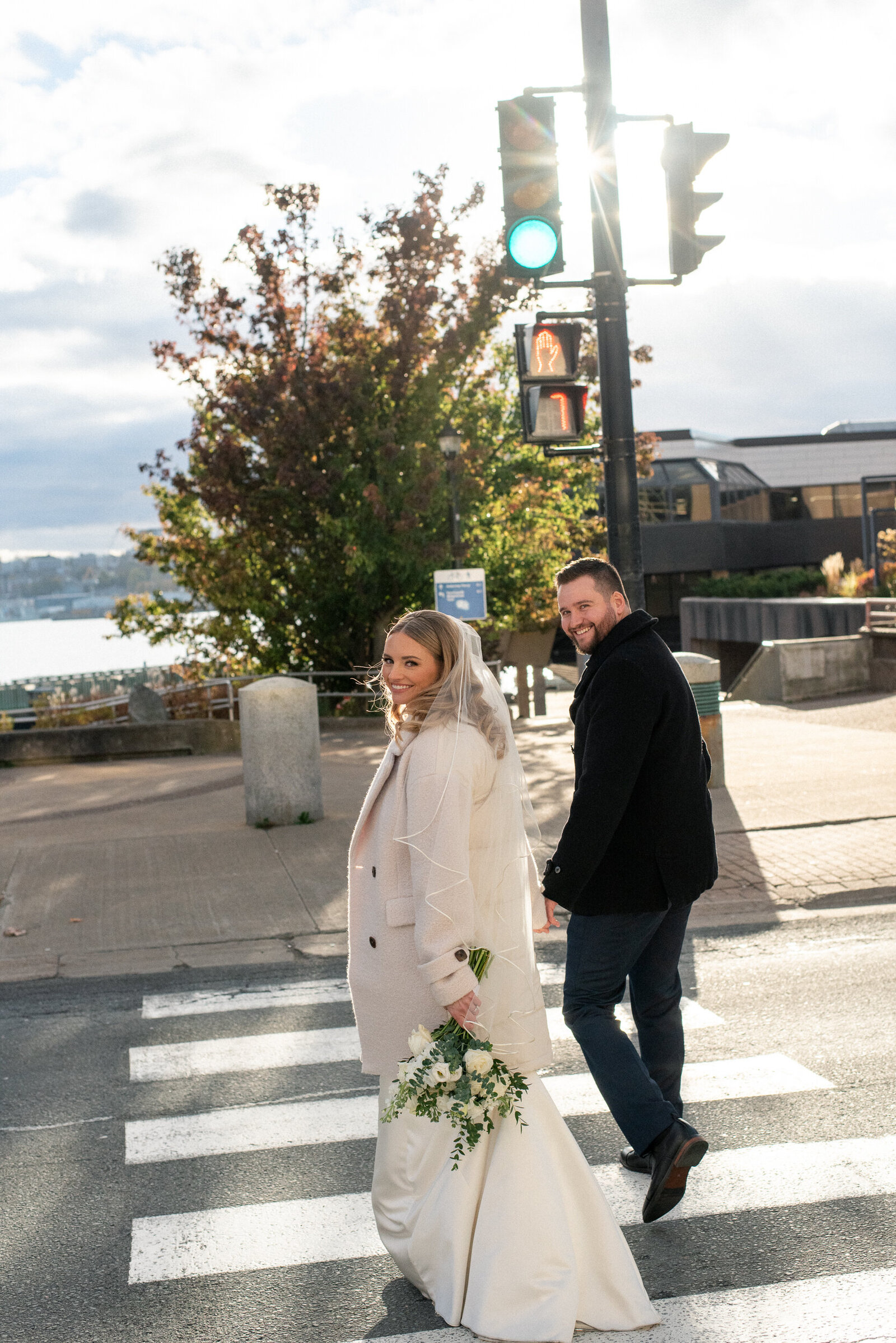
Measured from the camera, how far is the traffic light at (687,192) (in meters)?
7.55

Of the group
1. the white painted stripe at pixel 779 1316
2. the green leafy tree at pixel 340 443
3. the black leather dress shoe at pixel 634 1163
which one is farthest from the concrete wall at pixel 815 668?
the white painted stripe at pixel 779 1316

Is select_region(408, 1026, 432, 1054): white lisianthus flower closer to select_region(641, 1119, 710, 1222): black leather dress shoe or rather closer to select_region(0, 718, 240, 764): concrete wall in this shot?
select_region(641, 1119, 710, 1222): black leather dress shoe

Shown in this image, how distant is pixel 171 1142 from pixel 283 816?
6.09 meters

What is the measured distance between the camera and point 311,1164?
4301 millimetres

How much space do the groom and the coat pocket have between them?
57 centimetres

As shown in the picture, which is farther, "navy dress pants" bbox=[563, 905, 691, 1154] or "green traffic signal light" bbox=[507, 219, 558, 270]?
"green traffic signal light" bbox=[507, 219, 558, 270]

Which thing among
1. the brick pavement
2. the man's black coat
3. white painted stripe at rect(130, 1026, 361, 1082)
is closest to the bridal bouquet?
the man's black coat

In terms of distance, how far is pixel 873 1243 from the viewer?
3.54 m

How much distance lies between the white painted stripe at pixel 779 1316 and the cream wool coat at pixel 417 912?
0.70 m

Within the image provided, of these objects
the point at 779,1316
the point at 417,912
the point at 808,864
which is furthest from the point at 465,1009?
the point at 808,864

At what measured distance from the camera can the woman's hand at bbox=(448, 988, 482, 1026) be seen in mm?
3150

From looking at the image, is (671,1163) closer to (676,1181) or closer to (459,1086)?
(676,1181)

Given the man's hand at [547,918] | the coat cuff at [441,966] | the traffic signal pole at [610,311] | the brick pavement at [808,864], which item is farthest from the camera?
the brick pavement at [808,864]

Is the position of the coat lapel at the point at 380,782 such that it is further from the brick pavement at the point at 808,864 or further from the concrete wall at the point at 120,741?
the concrete wall at the point at 120,741
